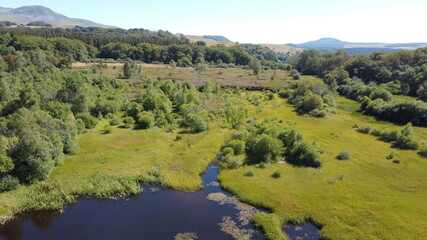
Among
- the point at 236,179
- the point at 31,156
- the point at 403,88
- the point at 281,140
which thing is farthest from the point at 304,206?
the point at 403,88

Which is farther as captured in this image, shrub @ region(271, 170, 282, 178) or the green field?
shrub @ region(271, 170, 282, 178)

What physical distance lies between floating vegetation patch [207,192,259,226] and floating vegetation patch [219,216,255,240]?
122cm

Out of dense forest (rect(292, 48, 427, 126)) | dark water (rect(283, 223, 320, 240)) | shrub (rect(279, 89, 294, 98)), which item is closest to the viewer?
dark water (rect(283, 223, 320, 240))

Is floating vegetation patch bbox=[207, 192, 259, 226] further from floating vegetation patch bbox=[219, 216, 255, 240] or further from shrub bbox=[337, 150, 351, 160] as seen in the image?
shrub bbox=[337, 150, 351, 160]

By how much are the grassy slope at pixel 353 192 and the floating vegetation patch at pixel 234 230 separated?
5646 mm

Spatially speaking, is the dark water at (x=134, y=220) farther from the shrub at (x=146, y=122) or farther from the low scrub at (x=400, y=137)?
the low scrub at (x=400, y=137)

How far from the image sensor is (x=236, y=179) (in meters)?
44.3

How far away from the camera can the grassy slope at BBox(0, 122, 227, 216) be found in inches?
1476

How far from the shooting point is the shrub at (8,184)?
36906mm

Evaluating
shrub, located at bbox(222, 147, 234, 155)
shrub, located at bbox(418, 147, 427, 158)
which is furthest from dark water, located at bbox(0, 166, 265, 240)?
shrub, located at bbox(418, 147, 427, 158)

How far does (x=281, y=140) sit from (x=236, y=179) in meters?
16.2

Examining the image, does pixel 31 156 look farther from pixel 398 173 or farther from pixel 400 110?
pixel 400 110

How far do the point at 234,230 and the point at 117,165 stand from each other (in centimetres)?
2511

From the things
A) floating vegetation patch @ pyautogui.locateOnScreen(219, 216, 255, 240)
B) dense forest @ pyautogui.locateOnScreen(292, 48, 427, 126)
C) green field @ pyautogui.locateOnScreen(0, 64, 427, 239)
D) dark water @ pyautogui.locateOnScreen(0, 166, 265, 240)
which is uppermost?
dense forest @ pyautogui.locateOnScreen(292, 48, 427, 126)
